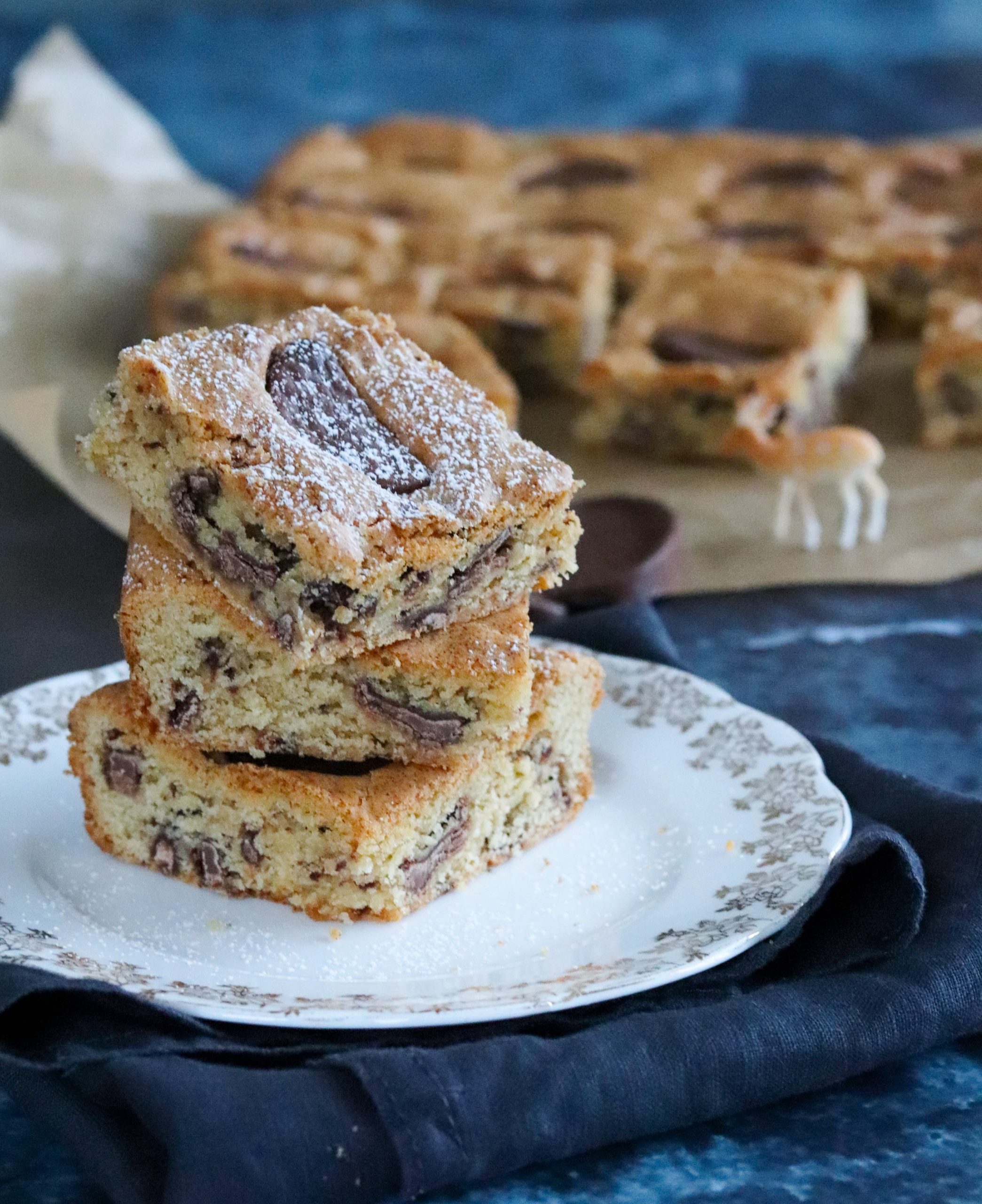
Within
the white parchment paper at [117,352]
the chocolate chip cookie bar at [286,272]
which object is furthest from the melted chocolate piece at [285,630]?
the chocolate chip cookie bar at [286,272]

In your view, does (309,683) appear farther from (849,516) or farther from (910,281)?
(910,281)

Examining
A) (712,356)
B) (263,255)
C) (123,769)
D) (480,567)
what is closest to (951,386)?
(712,356)

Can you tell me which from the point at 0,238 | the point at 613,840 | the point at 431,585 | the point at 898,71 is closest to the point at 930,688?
the point at 613,840

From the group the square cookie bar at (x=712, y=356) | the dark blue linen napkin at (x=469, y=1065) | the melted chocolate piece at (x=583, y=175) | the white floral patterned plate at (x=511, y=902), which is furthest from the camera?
the melted chocolate piece at (x=583, y=175)

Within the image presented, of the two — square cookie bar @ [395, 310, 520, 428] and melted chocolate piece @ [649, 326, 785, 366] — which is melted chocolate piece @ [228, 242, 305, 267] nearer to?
square cookie bar @ [395, 310, 520, 428]

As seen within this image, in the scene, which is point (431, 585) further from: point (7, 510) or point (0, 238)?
point (0, 238)

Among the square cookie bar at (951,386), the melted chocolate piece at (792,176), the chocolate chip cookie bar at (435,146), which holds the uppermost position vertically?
the chocolate chip cookie bar at (435,146)

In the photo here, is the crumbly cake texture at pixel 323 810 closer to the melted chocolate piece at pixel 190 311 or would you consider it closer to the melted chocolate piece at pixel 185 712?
the melted chocolate piece at pixel 185 712

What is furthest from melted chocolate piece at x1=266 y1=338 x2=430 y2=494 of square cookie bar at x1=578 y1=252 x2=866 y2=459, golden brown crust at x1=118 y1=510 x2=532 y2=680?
square cookie bar at x1=578 y1=252 x2=866 y2=459
